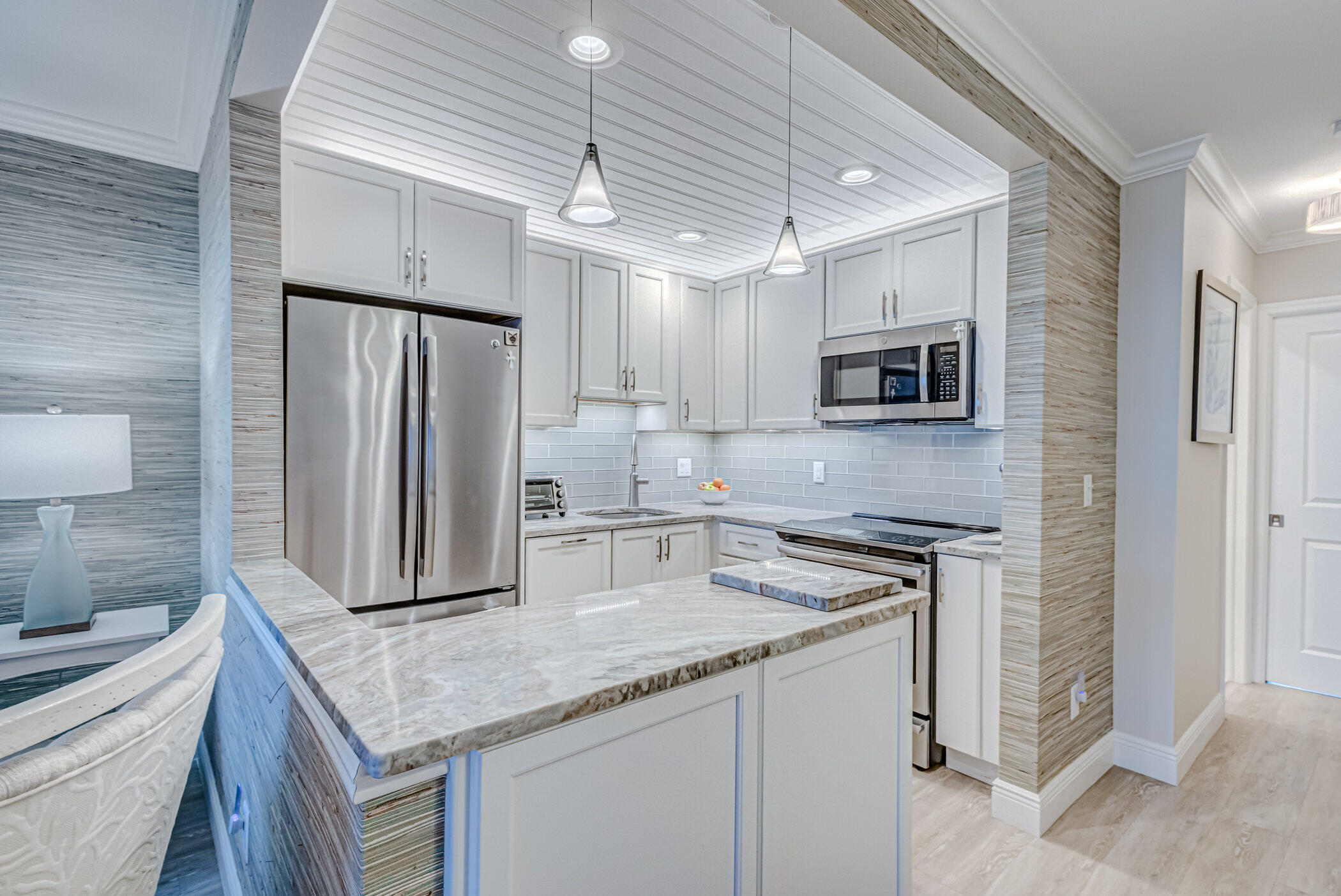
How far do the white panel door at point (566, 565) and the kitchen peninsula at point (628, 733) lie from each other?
1568mm

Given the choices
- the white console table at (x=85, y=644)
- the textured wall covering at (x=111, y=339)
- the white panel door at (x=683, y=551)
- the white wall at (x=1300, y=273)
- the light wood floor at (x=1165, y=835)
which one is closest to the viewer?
the light wood floor at (x=1165, y=835)

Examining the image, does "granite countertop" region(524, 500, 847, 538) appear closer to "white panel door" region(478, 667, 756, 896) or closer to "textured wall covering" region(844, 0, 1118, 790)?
"textured wall covering" region(844, 0, 1118, 790)

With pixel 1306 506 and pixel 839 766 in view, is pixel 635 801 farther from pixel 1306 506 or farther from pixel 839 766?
pixel 1306 506

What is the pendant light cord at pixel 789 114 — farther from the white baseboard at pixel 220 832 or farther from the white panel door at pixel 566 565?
the white baseboard at pixel 220 832

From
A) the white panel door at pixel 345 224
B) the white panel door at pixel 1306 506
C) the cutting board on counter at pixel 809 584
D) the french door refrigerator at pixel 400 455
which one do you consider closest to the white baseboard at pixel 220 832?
the french door refrigerator at pixel 400 455

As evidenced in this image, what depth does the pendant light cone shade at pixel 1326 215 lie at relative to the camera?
8.23 ft

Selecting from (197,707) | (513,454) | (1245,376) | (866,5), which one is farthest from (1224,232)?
(197,707)

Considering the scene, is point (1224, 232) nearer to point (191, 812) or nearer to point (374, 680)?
point (374, 680)

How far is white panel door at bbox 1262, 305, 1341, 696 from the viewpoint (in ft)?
11.1

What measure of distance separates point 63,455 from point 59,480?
8 cm

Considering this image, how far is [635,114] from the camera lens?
2.19m

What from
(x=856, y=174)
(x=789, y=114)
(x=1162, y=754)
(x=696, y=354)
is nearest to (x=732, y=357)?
(x=696, y=354)

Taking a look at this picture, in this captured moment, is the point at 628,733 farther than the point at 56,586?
No

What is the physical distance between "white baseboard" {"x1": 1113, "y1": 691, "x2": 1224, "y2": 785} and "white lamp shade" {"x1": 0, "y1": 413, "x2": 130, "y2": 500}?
3968mm
